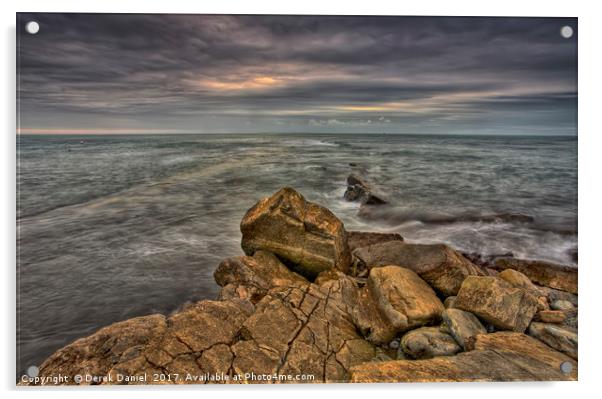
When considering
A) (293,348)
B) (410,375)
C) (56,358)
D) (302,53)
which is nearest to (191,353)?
(293,348)

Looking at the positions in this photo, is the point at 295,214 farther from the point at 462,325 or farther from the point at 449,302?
the point at 462,325

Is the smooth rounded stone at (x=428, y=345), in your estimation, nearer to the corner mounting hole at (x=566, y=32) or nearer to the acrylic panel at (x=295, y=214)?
the acrylic panel at (x=295, y=214)

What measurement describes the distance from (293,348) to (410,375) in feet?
3.41

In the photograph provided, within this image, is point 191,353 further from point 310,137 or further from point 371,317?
point 310,137

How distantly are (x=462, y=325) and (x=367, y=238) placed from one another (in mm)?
2393

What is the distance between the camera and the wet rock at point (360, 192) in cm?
682

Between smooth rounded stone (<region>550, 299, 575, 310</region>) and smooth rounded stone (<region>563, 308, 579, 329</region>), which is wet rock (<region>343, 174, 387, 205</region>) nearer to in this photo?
smooth rounded stone (<region>550, 299, 575, 310</region>)

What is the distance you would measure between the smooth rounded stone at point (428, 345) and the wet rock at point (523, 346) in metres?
0.18

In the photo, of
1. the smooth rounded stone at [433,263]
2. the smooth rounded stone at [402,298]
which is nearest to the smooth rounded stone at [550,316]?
the smooth rounded stone at [433,263]

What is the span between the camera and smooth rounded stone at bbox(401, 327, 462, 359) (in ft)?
11.0

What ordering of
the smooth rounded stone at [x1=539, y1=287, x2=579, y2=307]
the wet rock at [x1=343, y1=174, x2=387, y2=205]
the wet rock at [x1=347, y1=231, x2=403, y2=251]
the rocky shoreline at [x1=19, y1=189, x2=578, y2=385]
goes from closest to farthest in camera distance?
the rocky shoreline at [x1=19, y1=189, x2=578, y2=385] < the smooth rounded stone at [x1=539, y1=287, x2=579, y2=307] < the wet rock at [x1=347, y1=231, x2=403, y2=251] < the wet rock at [x1=343, y1=174, x2=387, y2=205]

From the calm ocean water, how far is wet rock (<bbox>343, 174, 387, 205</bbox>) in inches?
6.0

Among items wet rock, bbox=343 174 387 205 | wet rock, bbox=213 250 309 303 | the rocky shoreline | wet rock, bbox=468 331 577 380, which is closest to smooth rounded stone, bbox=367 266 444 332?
the rocky shoreline

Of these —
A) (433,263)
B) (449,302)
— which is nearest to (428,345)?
(449,302)
